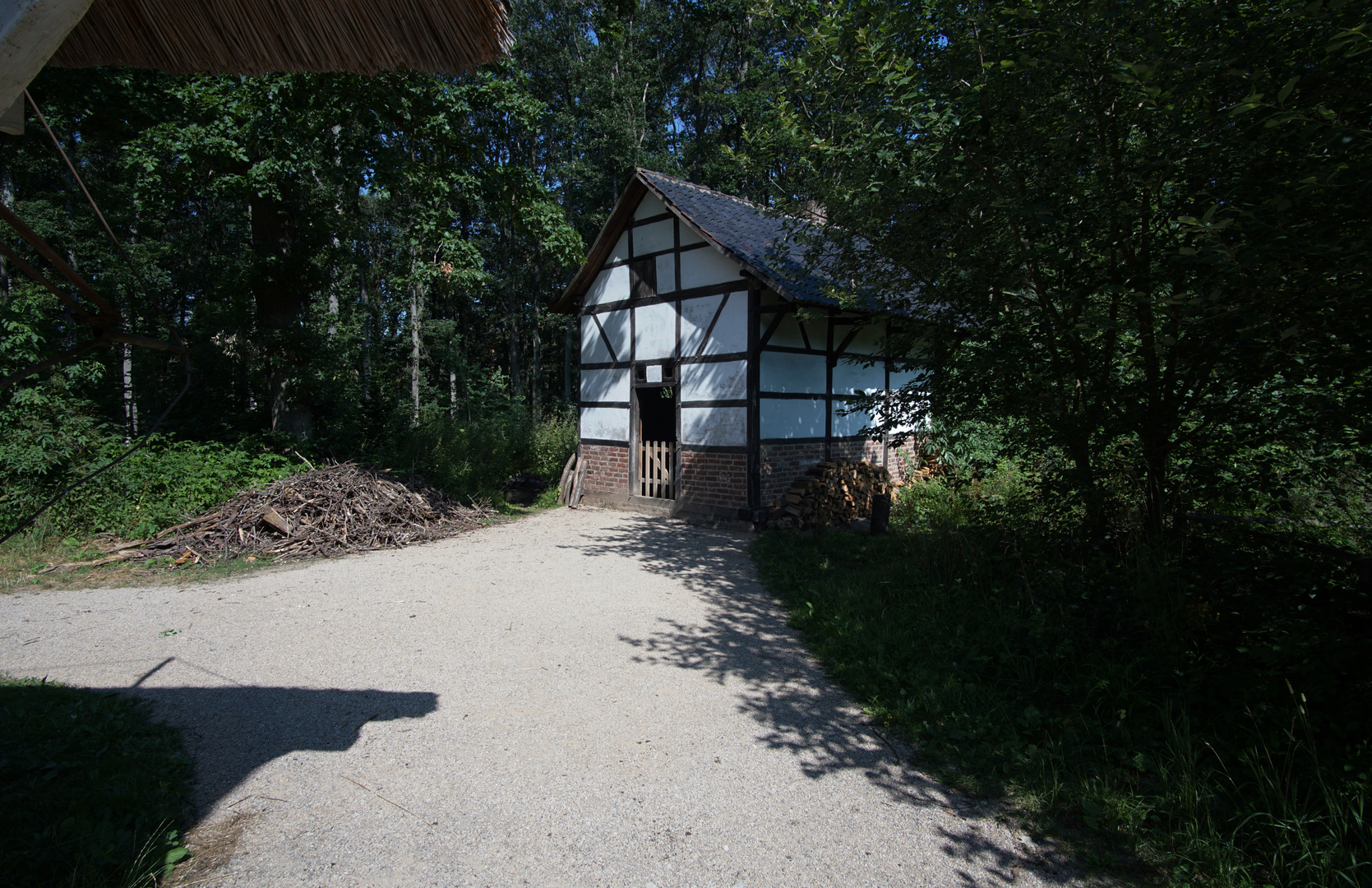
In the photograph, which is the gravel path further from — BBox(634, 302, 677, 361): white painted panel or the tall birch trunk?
the tall birch trunk

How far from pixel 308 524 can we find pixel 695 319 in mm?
6163

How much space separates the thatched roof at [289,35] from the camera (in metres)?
2.84

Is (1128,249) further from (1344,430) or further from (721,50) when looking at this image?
(721,50)

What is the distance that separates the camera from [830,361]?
10.7 m

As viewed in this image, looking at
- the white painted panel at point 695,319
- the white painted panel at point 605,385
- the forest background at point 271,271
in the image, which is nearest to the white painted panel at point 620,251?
the forest background at point 271,271

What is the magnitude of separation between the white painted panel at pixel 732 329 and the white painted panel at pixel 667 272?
1.23 metres

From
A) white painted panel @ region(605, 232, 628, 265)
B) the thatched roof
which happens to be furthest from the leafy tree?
white painted panel @ region(605, 232, 628, 265)

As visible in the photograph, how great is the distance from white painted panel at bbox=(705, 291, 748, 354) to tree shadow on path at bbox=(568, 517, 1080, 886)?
352 cm

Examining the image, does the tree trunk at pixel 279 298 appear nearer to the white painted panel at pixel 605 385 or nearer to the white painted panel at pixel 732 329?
the white painted panel at pixel 605 385

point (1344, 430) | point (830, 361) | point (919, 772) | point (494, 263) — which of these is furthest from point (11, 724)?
point (494, 263)

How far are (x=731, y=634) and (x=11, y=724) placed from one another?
426 cm

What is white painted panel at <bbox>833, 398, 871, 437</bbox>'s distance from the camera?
35.5ft

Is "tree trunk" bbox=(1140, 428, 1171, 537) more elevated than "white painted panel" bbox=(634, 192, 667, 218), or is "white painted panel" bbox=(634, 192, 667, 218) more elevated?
"white painted panel" bbox=(634, 192, 667, 218)

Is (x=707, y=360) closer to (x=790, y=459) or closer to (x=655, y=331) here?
A: (x=655, y=331)
